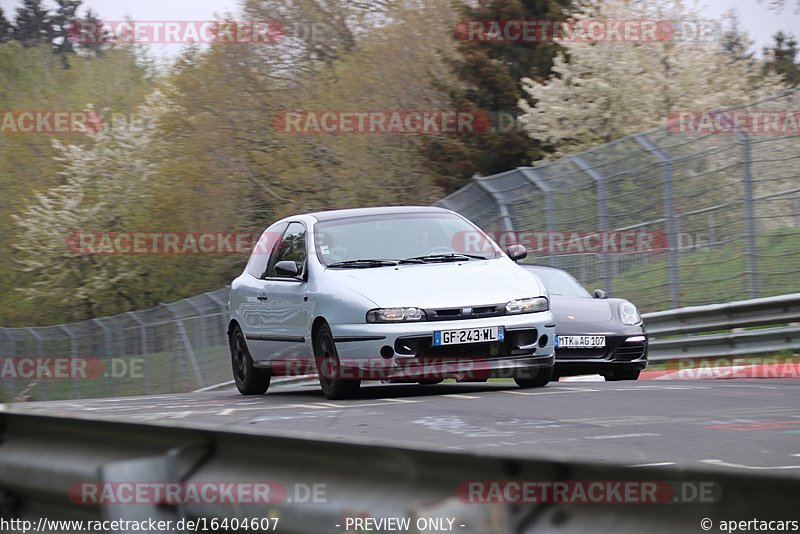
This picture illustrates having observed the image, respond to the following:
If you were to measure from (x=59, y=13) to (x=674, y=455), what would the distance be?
321 feet

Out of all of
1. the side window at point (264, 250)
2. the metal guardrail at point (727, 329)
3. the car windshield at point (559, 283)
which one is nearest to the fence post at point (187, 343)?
the metal guardrail at point (727, 329)

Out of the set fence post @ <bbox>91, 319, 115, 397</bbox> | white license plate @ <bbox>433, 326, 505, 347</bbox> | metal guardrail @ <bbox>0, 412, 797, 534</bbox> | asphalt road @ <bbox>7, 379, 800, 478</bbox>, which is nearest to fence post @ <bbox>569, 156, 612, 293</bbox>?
asphalt road @ <bbox>7, 379, 800, 478</bbox>

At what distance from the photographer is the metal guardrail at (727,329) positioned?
13672 mm

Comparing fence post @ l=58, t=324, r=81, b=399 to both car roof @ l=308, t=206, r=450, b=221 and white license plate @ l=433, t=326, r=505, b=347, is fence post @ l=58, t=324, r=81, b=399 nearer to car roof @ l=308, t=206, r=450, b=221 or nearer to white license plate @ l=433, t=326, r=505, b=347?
car roof @ l=308, t=206, r=450, b=221

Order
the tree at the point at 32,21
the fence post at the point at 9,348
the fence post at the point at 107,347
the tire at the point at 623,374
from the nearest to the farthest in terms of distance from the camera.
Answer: the tire at the point at 623,374
the fence post at the point at 107,347
the fence post at the point at 9,348
the tree at the point at 32,21

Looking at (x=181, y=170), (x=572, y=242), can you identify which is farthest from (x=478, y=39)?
(x=572, y=242)

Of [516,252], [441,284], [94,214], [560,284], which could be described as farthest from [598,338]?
[94,214]

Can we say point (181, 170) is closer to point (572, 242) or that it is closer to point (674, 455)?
point (572, 242)

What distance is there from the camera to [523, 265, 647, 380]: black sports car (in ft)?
41.9

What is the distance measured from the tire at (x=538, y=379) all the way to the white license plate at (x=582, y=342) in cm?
198

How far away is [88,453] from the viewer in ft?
13.0

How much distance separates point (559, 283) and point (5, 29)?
260ft

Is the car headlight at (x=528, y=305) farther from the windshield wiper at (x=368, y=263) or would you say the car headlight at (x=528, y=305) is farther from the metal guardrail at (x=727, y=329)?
the metal guardrail at (x=727, y=329)

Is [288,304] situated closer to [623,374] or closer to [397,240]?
[397,240]
